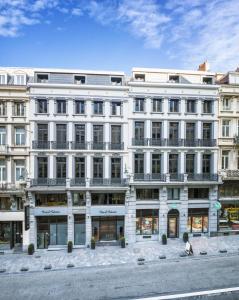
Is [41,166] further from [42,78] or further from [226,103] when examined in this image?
[226,103]

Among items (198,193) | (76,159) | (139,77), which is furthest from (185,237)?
(139,77)

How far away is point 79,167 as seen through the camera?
24.6m

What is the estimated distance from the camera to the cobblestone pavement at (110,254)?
1916cm

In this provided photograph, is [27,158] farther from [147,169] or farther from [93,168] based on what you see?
[147,169]

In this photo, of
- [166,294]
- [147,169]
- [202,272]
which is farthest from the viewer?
[147,169]

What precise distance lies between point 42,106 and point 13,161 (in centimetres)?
653

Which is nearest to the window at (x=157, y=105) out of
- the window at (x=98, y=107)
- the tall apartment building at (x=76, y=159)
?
the tall apartment building at (x=76, y=159)

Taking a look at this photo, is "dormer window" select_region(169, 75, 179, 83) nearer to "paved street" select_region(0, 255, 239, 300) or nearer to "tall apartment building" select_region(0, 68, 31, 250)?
"tall apartment building" select_region(0, 68, 31, 250)

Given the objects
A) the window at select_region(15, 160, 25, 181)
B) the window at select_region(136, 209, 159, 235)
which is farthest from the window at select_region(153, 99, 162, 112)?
the window at select_region(15, 160, 25, 181)

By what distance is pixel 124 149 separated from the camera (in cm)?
2498

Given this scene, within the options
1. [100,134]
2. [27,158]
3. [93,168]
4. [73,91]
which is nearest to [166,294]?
[93,168]

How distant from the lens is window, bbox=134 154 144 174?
82.8 ft

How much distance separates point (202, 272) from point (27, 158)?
19122 millimetres

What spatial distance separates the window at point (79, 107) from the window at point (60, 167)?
203 inches
